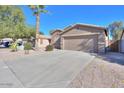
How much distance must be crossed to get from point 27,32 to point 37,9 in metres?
10.3

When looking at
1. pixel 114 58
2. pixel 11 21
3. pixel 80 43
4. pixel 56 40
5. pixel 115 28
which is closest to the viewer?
pixel 114 58

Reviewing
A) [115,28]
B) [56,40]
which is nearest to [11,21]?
[56,40]

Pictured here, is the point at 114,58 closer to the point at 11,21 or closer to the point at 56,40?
the point at 56,40

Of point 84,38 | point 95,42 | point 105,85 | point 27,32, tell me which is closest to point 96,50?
point 95,42

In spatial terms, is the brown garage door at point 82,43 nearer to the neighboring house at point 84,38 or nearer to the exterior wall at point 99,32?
the neighboring house at point 84,38

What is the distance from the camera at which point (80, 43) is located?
2200cm

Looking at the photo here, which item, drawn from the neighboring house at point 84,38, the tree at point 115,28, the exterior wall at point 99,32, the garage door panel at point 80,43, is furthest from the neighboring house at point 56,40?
the tree at point 115,28

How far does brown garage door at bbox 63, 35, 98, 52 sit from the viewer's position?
67.9ft

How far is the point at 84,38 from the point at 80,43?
38.3 inches

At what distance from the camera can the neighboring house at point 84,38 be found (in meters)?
20.2

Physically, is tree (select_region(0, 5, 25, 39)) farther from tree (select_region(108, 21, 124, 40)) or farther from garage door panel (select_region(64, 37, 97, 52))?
tree (select_region(108, 21, 124, 40))

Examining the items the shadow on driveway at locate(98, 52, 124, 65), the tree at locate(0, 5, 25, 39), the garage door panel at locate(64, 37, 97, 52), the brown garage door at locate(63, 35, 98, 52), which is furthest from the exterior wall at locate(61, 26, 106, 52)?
the tree at locate(0, 5, 25, 39)

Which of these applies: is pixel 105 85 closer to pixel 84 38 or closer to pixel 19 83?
pixel 19 83

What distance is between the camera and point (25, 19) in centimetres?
3300
